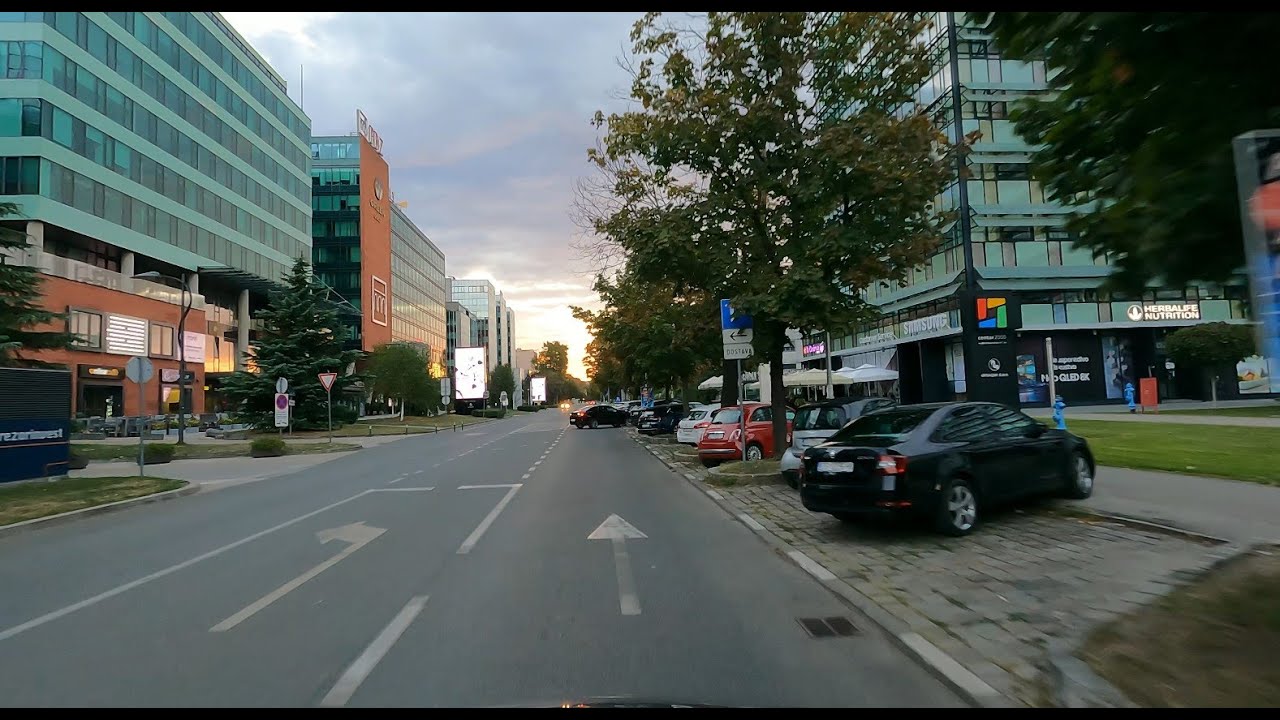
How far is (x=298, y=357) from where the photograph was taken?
41406 millimetres

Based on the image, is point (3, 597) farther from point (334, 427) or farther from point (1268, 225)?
point (334, 427)

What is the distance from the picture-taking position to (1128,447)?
1511 cm

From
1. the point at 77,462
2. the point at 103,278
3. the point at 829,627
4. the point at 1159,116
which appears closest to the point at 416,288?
the point at 103,278

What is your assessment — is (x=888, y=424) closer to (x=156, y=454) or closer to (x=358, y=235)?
(x=156, y=454)

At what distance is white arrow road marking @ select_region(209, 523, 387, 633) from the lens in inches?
219

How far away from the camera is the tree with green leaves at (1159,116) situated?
12.4 feet

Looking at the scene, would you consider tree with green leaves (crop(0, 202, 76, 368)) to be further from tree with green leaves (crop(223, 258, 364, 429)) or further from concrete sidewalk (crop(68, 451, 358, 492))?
tree with green leaves (crop(223, 258, 364, 429))

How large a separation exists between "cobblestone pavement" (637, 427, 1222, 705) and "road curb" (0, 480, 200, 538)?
453 inches

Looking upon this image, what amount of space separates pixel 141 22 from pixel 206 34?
7.70m

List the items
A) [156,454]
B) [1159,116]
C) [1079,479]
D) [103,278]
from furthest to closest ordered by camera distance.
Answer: [103,278] → [156,454] → [1079,479] → [1159,116]

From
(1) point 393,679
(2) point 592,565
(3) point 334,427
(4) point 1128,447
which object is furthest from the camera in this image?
(3) point 334,427

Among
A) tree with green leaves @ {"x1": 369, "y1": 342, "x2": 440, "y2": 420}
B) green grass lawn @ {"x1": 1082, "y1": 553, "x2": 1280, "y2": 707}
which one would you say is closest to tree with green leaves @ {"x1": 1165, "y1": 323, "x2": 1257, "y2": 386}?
green grass lawn @ {"x1": 1082, "y1": 553, "x2": 1280, "y2": 707}

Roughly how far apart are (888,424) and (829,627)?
391cm
